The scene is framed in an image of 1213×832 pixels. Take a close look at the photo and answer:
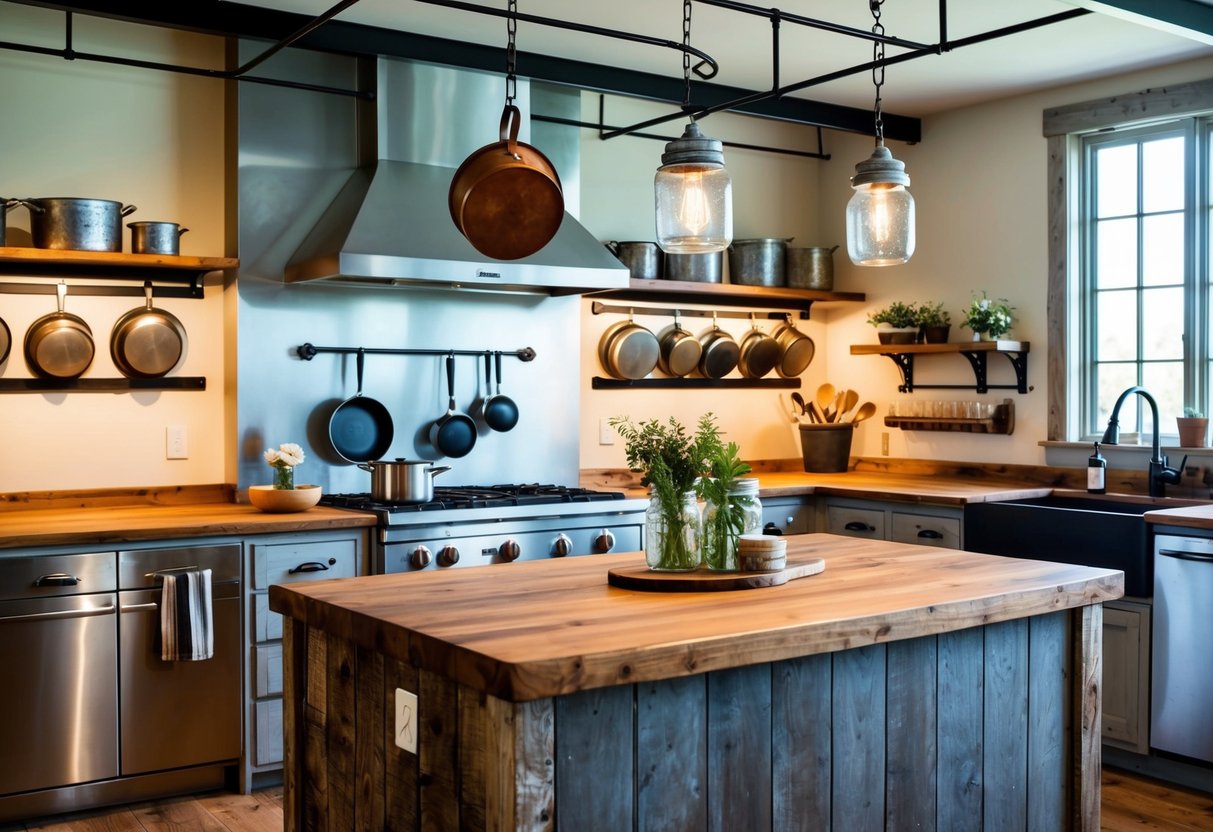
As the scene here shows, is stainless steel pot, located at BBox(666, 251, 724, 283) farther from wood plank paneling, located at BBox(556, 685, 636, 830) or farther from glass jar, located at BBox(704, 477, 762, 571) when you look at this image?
wood plank paneling, located at BBox(556, 685, 636, 830)

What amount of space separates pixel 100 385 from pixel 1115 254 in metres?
4.10

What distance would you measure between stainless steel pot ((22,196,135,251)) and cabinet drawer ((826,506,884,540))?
3.09m

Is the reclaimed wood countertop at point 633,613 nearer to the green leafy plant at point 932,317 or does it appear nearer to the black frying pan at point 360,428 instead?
the black frying pan at point 360,428

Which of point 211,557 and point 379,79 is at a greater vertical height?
point 379,79

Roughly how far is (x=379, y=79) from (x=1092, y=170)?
9.93 feet

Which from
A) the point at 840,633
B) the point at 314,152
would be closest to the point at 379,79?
the point at 314,152

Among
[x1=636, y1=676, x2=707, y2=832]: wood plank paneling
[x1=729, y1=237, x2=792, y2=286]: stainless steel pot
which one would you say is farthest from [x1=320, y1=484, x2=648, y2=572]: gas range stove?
[x1=636, y1=676, x2=707, y2=832]: wood plank paneling

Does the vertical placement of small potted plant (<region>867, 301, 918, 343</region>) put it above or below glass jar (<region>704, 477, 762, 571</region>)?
above

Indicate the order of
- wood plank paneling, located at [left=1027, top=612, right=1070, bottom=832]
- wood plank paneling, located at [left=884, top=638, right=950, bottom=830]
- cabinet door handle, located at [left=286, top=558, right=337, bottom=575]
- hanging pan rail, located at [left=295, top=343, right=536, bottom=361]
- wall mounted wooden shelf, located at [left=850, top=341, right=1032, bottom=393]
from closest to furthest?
wood plank paneling, located at [left=884, top=638, right=950, bottom=830] < wood plank paneling, located at [left=1027, top=612, right=1070, bottom=832] < cabinet door handle, located at [left=286, top=558, right=337, bottom=575] < hanging pan rail, located at [left=295, top=343, right=536, bottom=361] < wall mounted wooden shelf, located at [left=850, top=341, right=1032, bottom=393]

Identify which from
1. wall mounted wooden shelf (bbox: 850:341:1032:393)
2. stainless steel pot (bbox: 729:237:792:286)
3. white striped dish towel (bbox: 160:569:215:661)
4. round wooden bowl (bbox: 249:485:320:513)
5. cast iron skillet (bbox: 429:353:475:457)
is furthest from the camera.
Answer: stainless steel pot (bbox: 729:237:792:286)

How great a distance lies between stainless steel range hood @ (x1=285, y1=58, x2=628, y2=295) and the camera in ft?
13.9

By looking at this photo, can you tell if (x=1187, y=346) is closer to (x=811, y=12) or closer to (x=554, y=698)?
(x=811, y=12)

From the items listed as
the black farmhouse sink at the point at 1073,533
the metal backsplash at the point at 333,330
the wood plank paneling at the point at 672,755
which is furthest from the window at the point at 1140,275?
the wood plank paneling at the point at 672,755

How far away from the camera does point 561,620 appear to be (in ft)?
7.00
